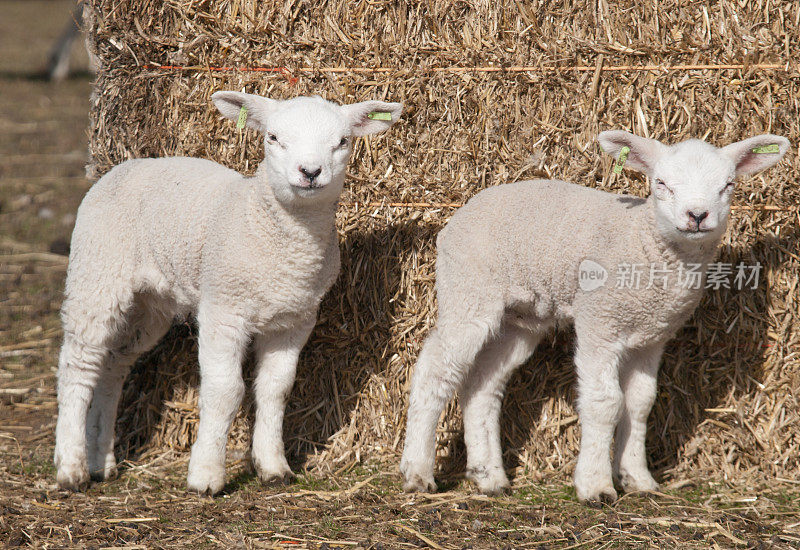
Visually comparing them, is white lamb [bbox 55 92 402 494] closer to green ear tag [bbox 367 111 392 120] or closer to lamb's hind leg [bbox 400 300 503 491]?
green ear tag [bbox 367 111 392 120]

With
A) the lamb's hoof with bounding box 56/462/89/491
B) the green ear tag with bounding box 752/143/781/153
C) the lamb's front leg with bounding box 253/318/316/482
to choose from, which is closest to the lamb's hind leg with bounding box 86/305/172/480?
the lamb's hoof with bounding box 56/462/89/491

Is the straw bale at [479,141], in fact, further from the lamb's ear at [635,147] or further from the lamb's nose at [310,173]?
the lamb's nose at [310,173]

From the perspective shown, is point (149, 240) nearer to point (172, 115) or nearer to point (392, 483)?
point (172, 115)

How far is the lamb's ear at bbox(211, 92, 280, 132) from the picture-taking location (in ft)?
15.6

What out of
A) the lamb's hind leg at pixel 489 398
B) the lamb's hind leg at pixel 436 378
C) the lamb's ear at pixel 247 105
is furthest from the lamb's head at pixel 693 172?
the lamb's ear at pixel 247 105

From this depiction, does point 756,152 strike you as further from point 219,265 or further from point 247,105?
point 219,265

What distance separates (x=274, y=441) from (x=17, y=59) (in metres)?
18.8

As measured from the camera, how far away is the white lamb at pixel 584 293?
4.45m

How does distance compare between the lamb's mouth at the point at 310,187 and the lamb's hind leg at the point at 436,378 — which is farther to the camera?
the lamb's hind leg at the point at 436,378

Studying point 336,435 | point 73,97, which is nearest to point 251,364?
point 336,435

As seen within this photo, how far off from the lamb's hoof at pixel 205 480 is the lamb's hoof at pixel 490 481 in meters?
1.41

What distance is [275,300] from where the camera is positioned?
15.6 ft

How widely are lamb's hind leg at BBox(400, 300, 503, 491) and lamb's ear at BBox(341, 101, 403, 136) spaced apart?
107 centimetres

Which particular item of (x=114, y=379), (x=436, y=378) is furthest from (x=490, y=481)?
(x=114, y=379)
